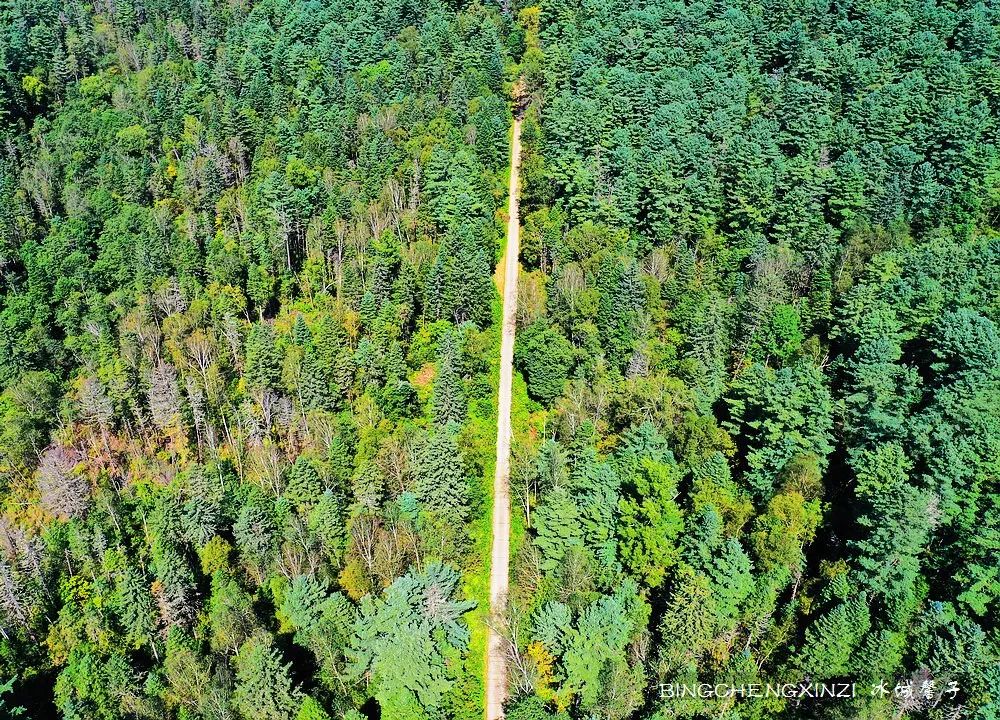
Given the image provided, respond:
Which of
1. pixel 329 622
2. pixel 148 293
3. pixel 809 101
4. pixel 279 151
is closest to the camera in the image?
pixel 329 622

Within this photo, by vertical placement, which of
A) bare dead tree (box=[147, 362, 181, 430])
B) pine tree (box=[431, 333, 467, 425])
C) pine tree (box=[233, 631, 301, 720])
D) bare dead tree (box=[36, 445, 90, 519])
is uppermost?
pine tree (box=[431, 333, 467, 425])

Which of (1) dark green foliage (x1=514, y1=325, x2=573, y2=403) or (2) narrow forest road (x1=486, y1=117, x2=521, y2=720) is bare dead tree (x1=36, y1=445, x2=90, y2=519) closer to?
(2) narrow forest road (x1=486, y1=117, x2=521, y2=720)

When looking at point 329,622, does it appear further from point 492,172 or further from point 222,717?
point 492,172

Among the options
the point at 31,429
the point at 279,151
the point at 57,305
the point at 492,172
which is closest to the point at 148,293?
the point at 57,305

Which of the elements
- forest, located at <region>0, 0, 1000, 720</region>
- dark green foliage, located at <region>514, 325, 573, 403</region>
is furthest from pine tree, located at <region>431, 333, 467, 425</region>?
dark green foliage, located at <region>514, 325, 573, 403</region>

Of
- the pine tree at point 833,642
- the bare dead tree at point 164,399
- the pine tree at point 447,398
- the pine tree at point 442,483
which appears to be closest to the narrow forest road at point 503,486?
the pine tree at point 442,483

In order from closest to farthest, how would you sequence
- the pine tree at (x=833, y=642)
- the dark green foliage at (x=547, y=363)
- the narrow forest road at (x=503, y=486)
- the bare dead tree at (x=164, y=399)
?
the pine tree at (x=833, y=642), the narrow forest road at (x=503, y=486), the dark green foliage at (x=547, y=363), the bare dead tree at (x=164, y=399)

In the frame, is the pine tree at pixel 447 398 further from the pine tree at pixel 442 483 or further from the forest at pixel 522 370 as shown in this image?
the pine tree at pixel 442 483
